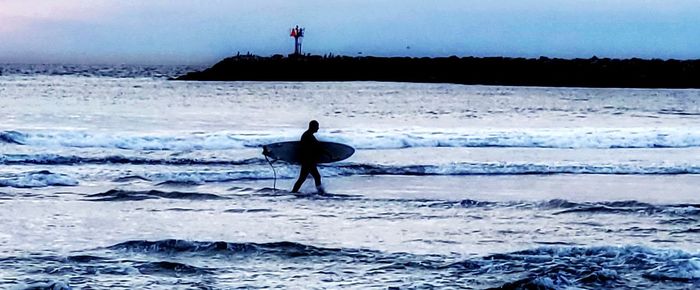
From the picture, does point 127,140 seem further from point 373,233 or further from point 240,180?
point 373,233

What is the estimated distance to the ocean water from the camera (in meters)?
8.45

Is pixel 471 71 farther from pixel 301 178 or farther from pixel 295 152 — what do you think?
pixel 301 178

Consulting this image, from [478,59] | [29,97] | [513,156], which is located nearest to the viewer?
[513,156]

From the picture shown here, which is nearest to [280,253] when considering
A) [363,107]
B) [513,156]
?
[513,156]

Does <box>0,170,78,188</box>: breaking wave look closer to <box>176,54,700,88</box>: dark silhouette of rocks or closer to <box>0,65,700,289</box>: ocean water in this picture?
<box>0,65,700,289</box>: ocean water

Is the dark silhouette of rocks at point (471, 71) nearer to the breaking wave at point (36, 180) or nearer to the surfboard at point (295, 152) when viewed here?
the surfboard at point (295, 152)

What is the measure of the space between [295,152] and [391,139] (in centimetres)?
865

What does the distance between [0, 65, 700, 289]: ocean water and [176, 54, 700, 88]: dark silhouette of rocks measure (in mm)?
31588

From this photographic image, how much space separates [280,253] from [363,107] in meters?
26.9

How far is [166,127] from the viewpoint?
26734 mm

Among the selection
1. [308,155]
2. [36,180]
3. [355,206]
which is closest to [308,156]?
[308,155]

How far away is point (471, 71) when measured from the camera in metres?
64.8

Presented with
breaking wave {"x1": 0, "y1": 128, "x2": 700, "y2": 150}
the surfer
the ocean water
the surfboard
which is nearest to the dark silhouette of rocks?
the ocean water

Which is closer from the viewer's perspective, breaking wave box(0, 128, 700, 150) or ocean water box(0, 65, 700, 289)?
ocean water box(0, 65, 700, 289)
